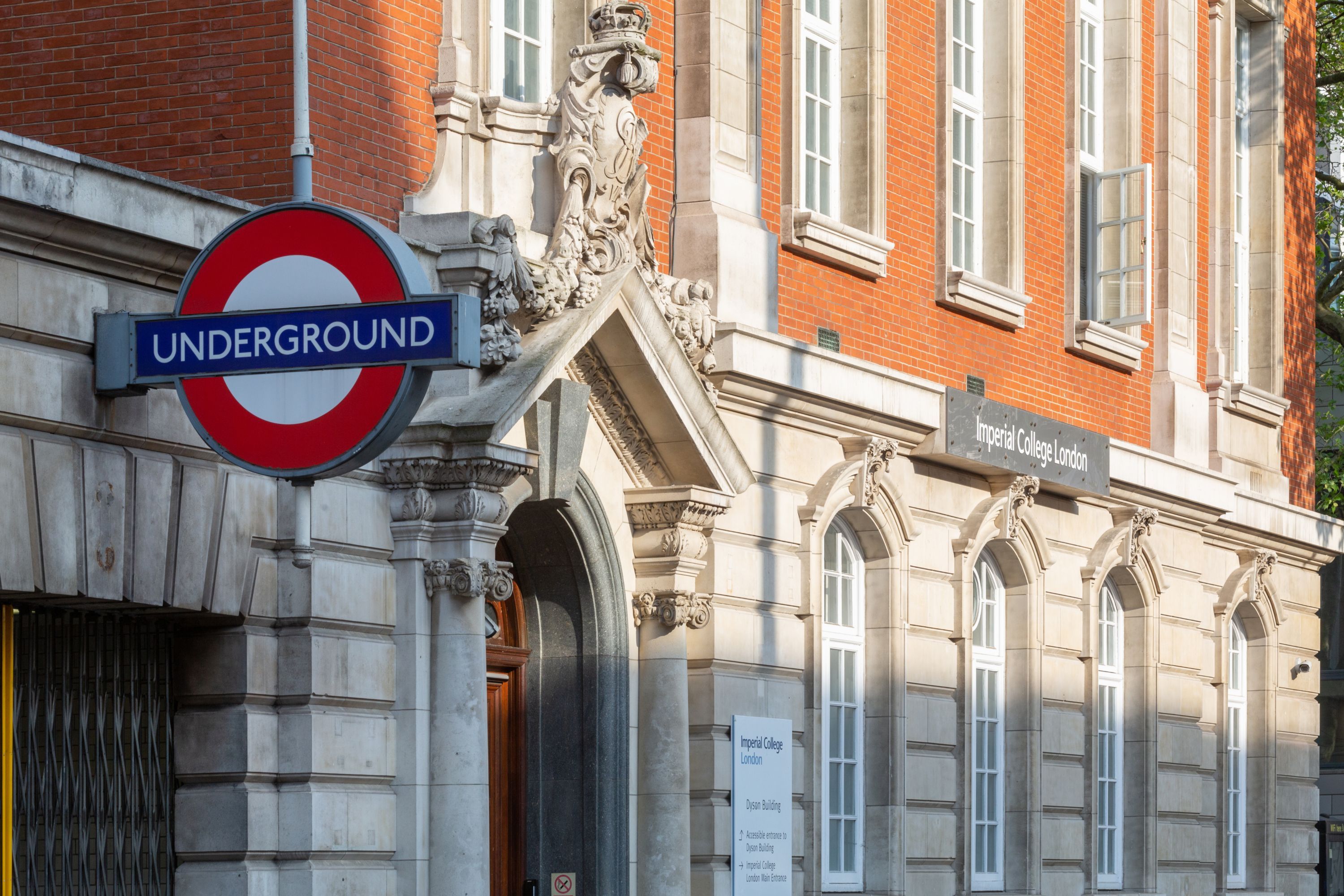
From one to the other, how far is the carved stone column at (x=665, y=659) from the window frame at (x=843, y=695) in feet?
7.12

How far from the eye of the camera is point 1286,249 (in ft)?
84.3

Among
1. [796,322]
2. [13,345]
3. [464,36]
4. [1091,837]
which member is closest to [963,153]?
[796,322]

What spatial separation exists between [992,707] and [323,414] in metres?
10.6

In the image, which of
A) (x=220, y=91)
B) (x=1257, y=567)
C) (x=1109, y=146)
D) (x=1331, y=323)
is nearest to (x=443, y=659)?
(x=220, y=91)

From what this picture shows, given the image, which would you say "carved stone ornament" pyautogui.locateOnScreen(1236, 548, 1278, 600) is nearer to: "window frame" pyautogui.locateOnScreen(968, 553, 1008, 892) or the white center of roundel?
"window frame" pyautogui.locateOnScreen(968, 553, 1008, 892)

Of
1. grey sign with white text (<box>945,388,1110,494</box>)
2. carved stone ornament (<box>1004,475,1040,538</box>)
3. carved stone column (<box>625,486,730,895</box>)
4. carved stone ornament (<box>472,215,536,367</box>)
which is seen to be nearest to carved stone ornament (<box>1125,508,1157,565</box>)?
grey sign with white text (<box>945,388,1110,494</box>)

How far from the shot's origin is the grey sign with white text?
1862 centimetres

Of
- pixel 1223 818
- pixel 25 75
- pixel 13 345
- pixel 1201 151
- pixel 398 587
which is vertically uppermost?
pixel 1201 151

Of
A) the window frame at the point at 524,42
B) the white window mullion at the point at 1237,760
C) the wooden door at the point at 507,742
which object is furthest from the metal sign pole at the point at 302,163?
the white window mullion at the point at 1237,760

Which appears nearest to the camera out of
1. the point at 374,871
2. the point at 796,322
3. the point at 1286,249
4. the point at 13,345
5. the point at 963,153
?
the point at 13,345

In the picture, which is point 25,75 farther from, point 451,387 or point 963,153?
point 963,153

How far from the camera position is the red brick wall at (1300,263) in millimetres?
25672

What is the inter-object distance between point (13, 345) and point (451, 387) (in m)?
3.07

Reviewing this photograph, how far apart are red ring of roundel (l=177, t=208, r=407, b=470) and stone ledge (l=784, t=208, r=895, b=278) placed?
6941 mm
